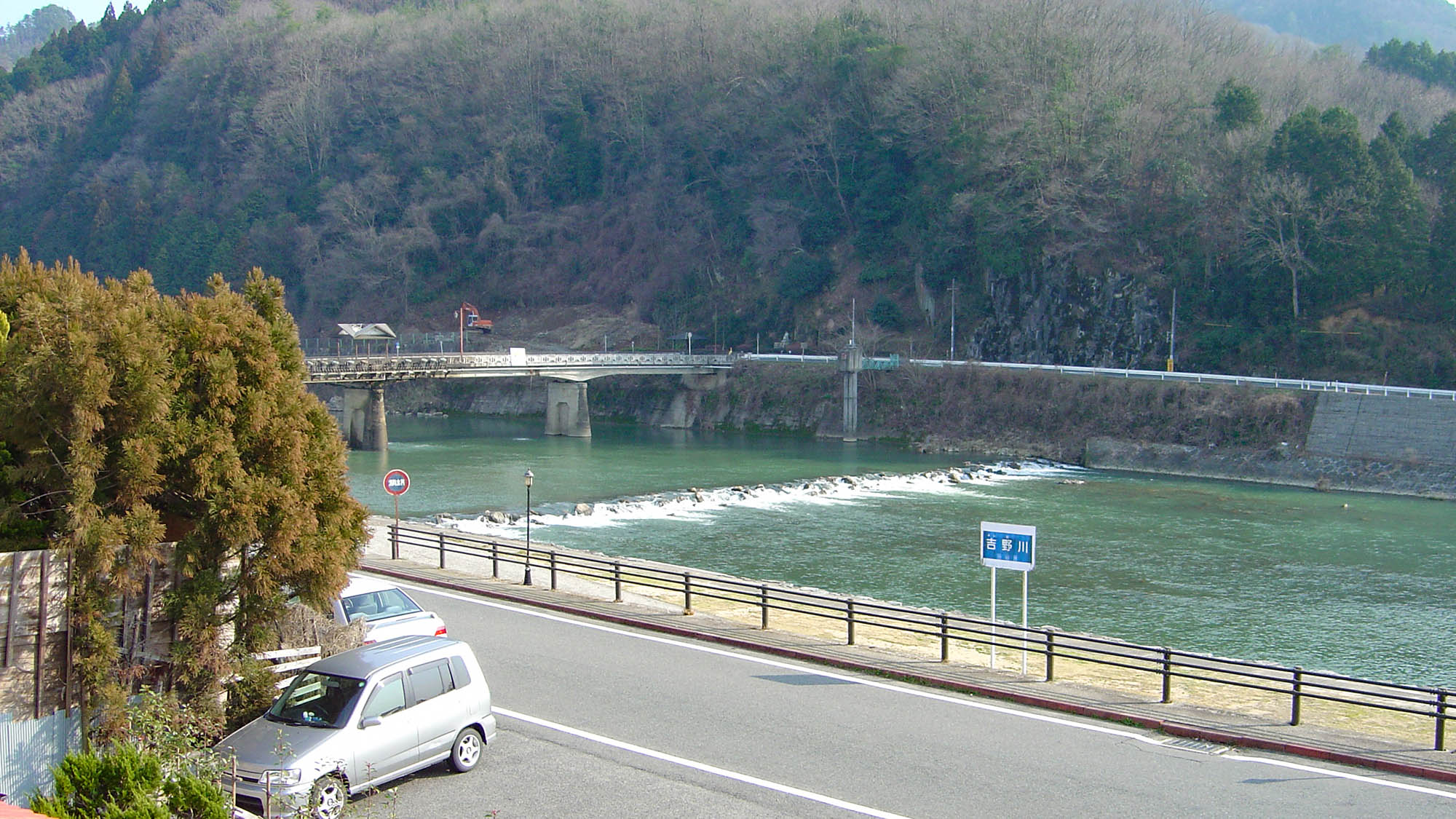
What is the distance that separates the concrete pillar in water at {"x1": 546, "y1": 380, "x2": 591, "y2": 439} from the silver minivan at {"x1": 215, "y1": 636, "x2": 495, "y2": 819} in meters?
60.6

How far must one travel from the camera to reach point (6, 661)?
37.9 feet

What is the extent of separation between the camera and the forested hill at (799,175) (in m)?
63.8

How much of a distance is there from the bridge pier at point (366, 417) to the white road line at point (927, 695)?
43116 mm

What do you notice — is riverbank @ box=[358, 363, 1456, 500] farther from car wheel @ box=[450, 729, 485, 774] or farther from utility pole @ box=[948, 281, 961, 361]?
car wheel @ box=[450, 729, 485, 774]

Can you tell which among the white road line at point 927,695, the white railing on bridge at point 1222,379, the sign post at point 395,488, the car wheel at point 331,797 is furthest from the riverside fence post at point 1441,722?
the white railing on bridge at point 1222,379

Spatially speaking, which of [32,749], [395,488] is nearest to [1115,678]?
[32,749]

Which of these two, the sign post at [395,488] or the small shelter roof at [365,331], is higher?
the small shelter roof at [365,331]

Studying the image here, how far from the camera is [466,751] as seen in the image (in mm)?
12586

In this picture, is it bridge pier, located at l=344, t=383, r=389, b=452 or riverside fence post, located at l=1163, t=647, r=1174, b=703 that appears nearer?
riverside fence post, located at l=1163, t=647, r=1174, b=703

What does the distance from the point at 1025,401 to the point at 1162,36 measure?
3172 centimetres

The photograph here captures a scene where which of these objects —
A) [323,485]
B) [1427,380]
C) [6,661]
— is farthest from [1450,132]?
[6,661]

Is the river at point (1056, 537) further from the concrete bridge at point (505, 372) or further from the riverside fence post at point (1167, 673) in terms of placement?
the riverside fence post at point (1167, 673)

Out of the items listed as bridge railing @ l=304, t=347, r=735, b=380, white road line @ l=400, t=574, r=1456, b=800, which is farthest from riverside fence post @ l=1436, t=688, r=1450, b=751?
bridge railing @ l=304, t=347, r=735, b=380

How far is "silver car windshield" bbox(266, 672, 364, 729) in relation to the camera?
11492 mm
